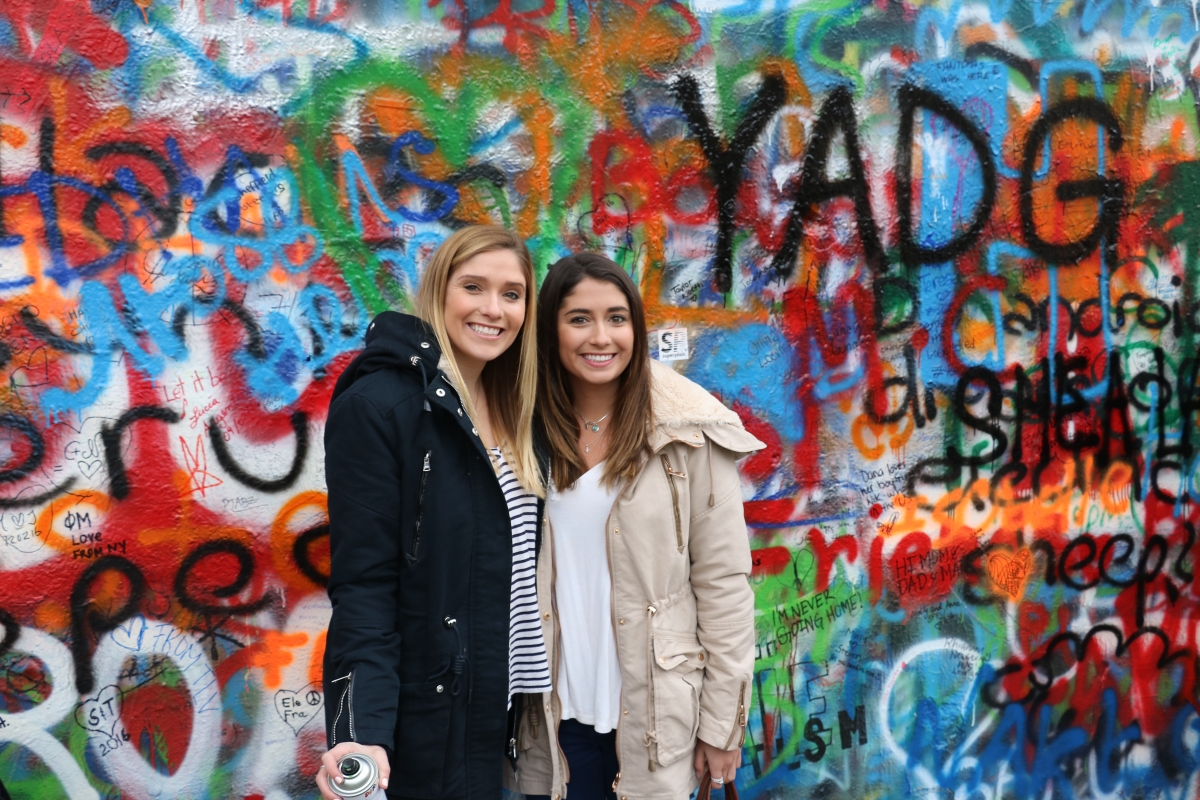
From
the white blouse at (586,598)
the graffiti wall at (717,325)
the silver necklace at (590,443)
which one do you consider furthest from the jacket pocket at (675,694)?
the graffiti wall at (717,325)

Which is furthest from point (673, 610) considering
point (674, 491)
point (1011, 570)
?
point (1011, 570)

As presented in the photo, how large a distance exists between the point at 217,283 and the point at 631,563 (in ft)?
5.29

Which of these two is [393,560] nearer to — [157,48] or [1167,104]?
[157,48]

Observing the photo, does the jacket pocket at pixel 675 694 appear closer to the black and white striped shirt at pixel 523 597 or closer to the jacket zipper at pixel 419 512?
the black and white striped shirt at pixel 523 597

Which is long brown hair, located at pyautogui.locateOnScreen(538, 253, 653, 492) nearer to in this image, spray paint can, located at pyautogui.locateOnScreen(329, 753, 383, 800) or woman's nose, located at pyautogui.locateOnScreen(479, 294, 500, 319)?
woman's nose, located at pyautogui.locateOnScreen(479, 294, 500, 319)

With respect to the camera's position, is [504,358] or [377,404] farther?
[504,358]

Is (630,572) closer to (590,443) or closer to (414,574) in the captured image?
(590,443)

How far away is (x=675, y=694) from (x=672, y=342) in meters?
1.35

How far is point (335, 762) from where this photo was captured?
184 cm

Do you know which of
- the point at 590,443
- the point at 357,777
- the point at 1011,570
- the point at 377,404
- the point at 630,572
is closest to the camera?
the point at 357,777

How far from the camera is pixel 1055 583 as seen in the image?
141 inches

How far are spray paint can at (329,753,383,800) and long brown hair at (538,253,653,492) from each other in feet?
2.51

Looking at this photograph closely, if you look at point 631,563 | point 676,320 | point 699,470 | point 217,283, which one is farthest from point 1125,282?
point 217,283

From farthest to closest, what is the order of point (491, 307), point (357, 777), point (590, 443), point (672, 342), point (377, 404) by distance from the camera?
point (672, 342), point (590, 443), point (491, 307), point (377, 404), point (357, 777)
